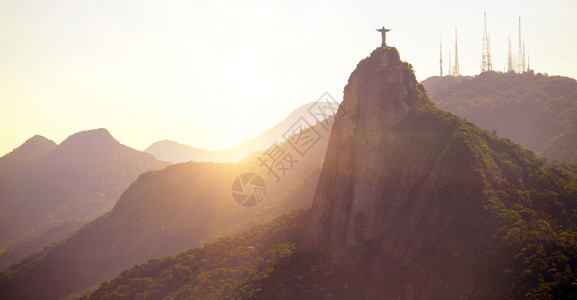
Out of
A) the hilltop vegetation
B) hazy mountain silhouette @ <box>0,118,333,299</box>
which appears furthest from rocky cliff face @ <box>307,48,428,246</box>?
the hilltop vegetation

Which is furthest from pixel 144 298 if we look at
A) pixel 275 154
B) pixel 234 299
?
pixel 275 154

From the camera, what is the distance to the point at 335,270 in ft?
176

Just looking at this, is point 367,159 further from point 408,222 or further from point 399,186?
point 408,222

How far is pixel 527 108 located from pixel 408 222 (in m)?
92.1

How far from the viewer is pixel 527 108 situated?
112 metres

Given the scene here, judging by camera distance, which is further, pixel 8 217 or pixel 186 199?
pixel 8 217

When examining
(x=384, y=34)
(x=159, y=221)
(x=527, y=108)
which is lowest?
(x=159, y=221)

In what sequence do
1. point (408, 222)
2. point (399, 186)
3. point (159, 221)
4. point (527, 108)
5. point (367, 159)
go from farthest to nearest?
1. point (159, 221)
2. point (527, 108)
3. point (367, 159)
4. point (399, 186)
5. point (408, 222)

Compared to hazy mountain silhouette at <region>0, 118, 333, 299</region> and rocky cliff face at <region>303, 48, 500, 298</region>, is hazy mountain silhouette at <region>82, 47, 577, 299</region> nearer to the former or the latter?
rocky cliff face at <region>303, 48, 500, 298</region>

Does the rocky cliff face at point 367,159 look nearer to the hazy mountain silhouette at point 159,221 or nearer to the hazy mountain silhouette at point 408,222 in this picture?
the hazy mountain silhouette at point 408,222

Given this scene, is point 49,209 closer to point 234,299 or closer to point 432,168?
point 234,299

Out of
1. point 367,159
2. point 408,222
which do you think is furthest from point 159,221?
point 408,222

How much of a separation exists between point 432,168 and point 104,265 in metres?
109

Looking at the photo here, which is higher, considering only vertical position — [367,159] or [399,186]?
[367,159]
